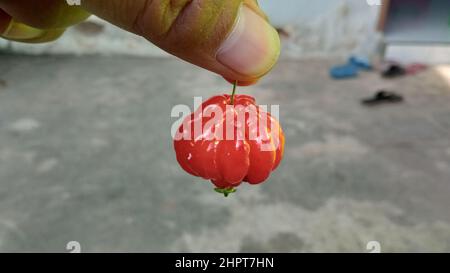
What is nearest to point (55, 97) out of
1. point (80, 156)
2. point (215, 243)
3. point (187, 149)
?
point (80, 156)

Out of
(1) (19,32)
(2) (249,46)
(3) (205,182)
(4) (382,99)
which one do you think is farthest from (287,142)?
(2) (249,46)

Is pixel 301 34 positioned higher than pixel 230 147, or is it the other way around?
pixel 230 147

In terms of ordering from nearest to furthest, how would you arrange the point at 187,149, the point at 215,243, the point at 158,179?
the point at 187,149, the point at 215,243, the point at 158,179

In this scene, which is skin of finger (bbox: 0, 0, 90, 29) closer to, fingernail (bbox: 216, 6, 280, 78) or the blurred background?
fingernail (bbox: 216, 6, 280, 78)

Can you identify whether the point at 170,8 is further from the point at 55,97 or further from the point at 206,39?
the point at 55,97

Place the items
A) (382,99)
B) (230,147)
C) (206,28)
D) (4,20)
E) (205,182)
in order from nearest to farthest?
(206,28)
(230,147)
(4,20)
(205,182)
(382,99)

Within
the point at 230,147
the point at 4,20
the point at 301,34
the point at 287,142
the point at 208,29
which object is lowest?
the point at 301,34

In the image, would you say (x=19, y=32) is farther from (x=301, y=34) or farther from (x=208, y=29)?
(x=301, y=34)
